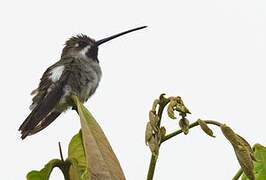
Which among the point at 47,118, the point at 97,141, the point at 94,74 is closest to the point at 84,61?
the point at 94,74

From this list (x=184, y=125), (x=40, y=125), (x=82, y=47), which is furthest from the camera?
(x=82, y=47)

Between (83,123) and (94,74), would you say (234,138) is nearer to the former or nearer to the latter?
(83,123)

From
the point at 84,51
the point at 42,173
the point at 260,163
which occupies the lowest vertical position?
the point at 260,163

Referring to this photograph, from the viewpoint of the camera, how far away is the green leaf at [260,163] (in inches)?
102

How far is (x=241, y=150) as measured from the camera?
7.09ft

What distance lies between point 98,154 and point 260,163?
0.79 m

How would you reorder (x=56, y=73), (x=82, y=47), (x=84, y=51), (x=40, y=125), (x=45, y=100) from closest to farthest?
1. (x=40, y=125)
2. (x=45, y=100)
3. (x=56, y=73)
4. (x=84, y=51)
5. (x=82, y=47)

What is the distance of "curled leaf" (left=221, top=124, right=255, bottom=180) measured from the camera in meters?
2.12

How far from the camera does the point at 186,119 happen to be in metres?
2.19

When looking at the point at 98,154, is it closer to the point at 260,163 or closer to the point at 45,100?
the point at 260,163

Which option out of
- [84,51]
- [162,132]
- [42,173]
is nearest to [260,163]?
[162,132]

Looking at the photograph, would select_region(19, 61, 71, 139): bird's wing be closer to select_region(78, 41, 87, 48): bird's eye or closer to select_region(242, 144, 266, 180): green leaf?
select_region(78, 41, 87, 48): bird's eye

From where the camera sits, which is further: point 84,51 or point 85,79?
point 84,51

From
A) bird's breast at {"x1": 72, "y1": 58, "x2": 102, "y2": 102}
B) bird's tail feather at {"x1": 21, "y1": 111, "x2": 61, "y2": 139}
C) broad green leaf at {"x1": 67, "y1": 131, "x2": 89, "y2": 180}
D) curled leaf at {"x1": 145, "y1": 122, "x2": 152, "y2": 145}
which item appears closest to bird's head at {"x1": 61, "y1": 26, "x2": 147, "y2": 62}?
bird's breast at {"x1": 72, "y1": 58, "x2": 102, "y2": 102}
